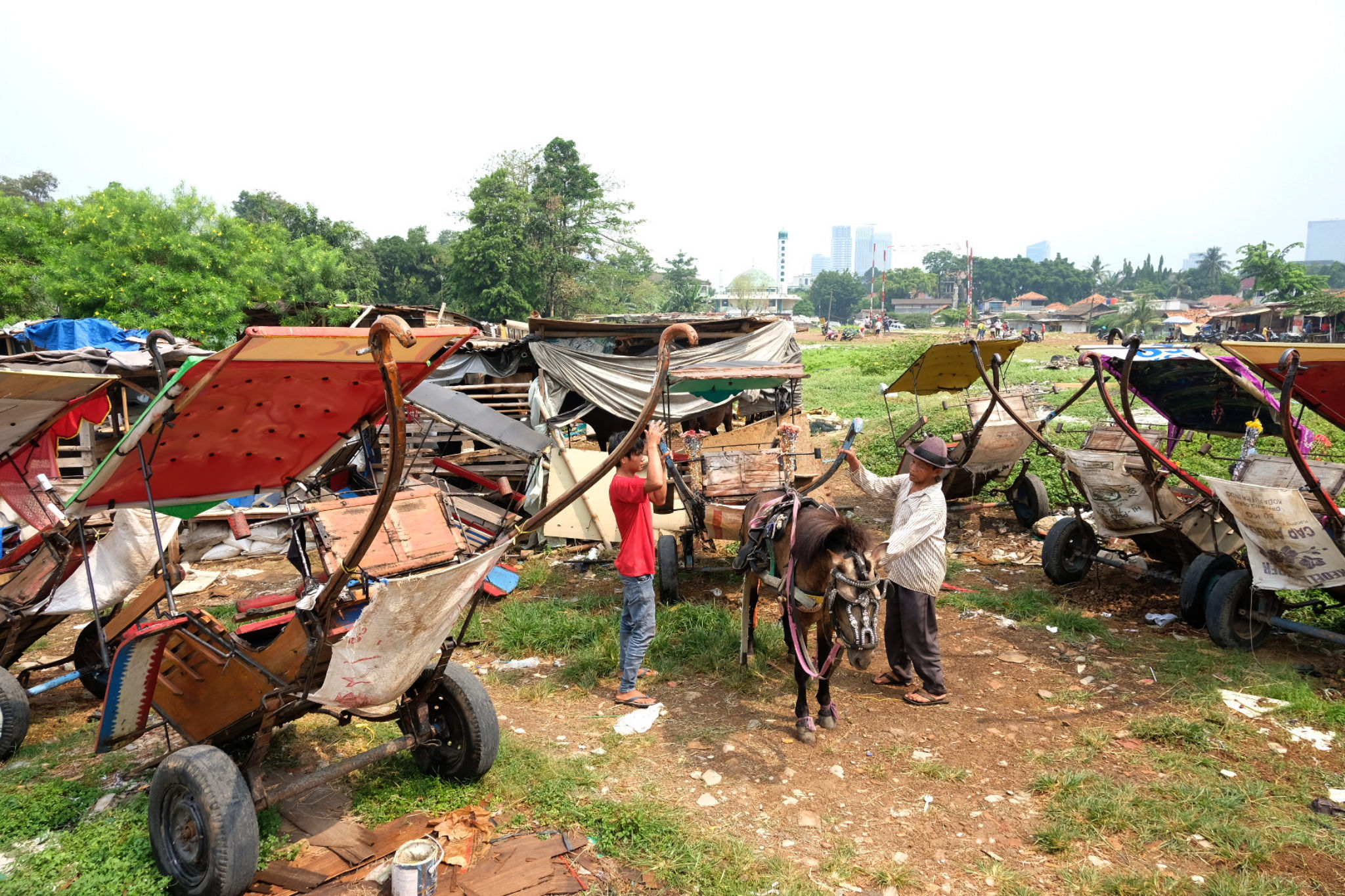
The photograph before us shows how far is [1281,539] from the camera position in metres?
5.07

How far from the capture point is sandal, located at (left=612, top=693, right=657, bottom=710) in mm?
5301

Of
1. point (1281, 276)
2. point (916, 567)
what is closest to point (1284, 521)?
point (916, 567)

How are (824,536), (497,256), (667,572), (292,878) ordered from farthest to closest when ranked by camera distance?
(497,256), (667,572), (824,536), (292,878)

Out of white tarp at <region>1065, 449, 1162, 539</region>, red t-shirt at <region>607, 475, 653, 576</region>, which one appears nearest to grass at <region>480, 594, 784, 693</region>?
red t-shirt at <region>607, 475, 653, 576</region>

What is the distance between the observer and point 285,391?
347 centimetres

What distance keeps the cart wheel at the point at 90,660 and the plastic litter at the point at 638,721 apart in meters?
3.60

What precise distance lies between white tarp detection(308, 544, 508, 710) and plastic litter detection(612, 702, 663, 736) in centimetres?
208

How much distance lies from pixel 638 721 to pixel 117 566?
148 inches

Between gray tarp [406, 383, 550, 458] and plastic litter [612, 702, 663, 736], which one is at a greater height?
gray tarp [406, 383, 550, 458]

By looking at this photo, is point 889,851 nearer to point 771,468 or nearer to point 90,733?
point 771,468

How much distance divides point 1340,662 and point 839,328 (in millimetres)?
56839

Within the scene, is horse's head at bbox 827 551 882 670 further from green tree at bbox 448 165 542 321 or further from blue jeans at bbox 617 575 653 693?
green tree at bbox 448 165 542 321

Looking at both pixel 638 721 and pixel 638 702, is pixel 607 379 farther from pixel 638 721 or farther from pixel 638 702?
pixel 638 721

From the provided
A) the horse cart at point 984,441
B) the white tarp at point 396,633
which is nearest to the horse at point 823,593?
the white tarp at point 396,633
